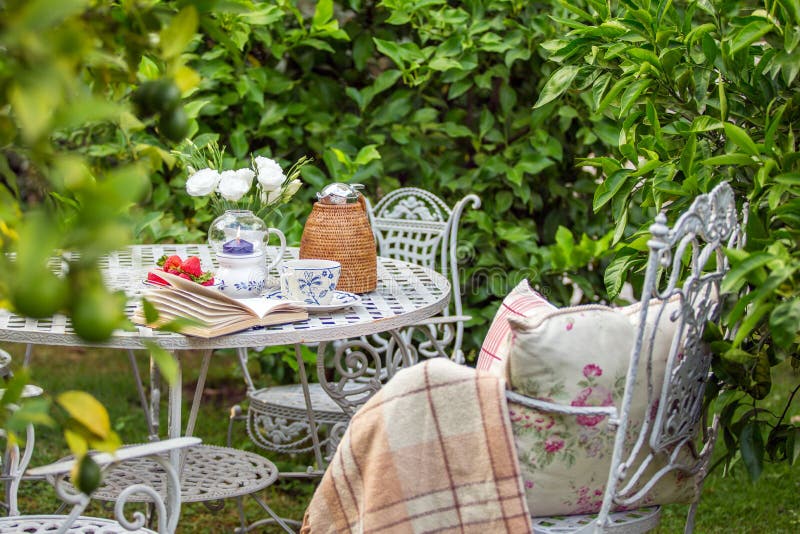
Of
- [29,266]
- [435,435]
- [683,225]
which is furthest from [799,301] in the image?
[29,266]

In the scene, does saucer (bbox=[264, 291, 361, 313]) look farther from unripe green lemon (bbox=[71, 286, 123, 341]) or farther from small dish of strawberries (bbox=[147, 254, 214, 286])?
unripe green lemon (bbox=[71, 286, 123, 341])

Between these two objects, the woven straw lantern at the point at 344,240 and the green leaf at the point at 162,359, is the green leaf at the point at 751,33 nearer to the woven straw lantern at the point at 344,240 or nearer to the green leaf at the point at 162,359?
the woven straw lantern at the point at 344,240

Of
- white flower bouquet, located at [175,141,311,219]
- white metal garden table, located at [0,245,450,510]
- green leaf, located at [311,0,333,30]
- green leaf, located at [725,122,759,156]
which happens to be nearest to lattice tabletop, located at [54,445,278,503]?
white metal garden table, located at [0,245,450,510]

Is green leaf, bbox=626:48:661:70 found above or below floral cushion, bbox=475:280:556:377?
above

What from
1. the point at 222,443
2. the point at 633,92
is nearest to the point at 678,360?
the point at 633,92

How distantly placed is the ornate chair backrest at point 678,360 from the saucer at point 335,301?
74cm

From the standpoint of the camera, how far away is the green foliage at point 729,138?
5.57 feet

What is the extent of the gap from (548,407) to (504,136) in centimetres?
200

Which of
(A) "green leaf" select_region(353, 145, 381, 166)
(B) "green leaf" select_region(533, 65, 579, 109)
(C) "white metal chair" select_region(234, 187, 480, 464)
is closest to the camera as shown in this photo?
(B) "green leaf" select_region(533, 65, 579, 109)

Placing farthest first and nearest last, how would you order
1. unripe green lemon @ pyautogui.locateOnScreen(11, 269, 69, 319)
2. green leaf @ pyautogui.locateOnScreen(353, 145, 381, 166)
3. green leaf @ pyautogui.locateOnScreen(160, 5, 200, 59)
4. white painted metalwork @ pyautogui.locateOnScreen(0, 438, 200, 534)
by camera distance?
green leaf @ pyautogui.locateOnScreen(353, 145, 381, 166), white painted metalwork @ pyautogui.locateOnScreen(0, 438, 200, 534), green leaf @ pyautogui.locateOnScreen(160, 5, 200, 59), unripe green lemon @ pyautogui.locateOnScreen(11, 269, 69, 319)

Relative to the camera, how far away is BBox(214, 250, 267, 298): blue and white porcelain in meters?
2.19

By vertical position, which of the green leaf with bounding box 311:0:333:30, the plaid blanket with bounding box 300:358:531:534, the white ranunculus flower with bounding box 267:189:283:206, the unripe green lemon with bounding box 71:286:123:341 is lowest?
the plaid blanket with bounding box 300:358:531:534

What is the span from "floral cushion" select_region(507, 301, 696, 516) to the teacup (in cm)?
62

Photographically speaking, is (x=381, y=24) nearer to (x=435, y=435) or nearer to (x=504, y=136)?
(x=504, y=136)
